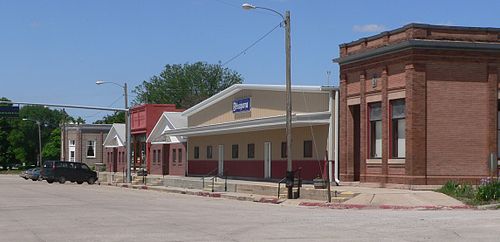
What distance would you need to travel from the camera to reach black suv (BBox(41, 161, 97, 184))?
58.8 m

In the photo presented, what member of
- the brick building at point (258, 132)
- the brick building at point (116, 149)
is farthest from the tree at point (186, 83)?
the brick building at point (258, 132)

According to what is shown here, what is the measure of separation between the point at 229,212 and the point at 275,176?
19877 millimetres

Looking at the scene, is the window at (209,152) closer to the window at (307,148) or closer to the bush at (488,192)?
the window at (307,148)

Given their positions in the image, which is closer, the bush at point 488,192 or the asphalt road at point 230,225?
the asphalt road at point 230,225

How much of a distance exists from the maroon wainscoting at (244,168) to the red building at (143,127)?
56.4ft

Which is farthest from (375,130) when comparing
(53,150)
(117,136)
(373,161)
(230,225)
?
(53,150)

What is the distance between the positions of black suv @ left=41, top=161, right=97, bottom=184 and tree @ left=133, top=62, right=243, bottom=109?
6258cm

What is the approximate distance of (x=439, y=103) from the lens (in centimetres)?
3159

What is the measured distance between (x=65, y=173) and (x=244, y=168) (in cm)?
1755

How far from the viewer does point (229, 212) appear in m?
24.8

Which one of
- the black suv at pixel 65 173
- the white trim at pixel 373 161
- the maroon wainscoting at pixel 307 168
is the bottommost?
the black suv at pixel 65 173

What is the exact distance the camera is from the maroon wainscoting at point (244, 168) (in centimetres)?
4669

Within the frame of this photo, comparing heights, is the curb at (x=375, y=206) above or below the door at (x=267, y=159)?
below

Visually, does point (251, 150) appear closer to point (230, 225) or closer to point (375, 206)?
point (375, 206)
